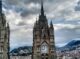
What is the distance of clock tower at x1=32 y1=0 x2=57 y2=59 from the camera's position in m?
68.6

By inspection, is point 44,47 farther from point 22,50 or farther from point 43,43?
point 22,50

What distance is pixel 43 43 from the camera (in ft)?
226

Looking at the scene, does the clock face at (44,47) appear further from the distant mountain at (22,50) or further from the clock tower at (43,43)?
the distant mountain at (22,50)

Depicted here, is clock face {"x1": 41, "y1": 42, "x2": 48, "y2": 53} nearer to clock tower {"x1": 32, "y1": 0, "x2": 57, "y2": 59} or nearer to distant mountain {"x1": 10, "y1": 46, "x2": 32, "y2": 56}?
clock tower {"x1": 32, "y1": 0, "x2": 57, "y2": 59}

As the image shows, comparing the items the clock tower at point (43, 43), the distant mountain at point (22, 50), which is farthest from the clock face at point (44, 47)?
the distant mountain at point (22, 50)

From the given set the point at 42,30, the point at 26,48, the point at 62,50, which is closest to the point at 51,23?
the point at 42,30

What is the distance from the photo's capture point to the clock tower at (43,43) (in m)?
68.6

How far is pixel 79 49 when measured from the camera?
9462 cm

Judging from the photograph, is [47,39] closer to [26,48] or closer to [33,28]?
[33,28]

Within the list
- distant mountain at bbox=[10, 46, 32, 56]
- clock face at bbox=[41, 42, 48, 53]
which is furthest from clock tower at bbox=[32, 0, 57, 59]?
distant mountain at bbox=[10, 46, 32, 56]

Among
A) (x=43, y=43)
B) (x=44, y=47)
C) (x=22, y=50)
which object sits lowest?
(x=44, y=47)

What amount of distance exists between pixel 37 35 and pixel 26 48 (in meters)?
11.1

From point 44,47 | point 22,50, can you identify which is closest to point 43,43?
point 44,47

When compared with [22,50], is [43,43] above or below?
above
